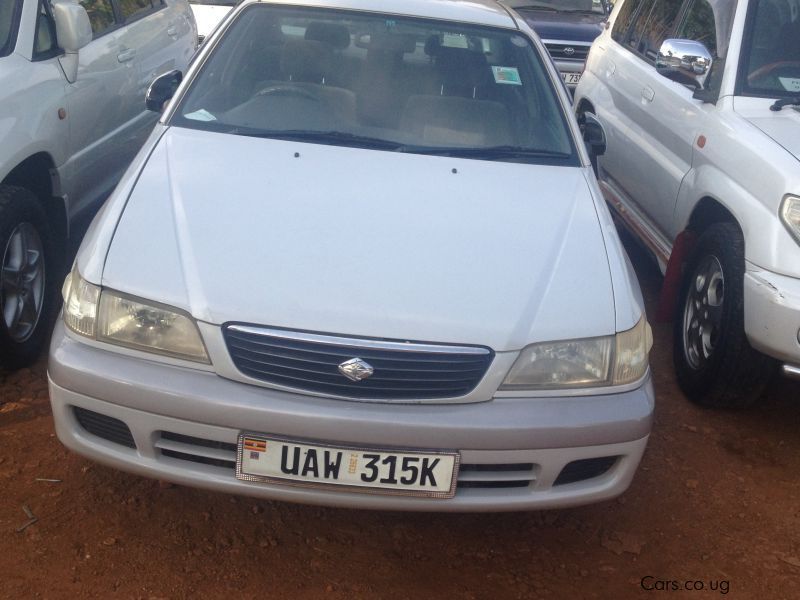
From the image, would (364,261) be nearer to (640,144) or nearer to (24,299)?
(24,299)

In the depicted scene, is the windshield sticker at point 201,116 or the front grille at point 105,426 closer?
the front grille at point 105,426

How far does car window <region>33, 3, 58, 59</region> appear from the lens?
13.6 feet

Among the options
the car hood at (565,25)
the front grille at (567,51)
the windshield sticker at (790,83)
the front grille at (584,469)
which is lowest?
the front grille at (567,51)

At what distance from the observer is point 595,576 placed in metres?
3.04

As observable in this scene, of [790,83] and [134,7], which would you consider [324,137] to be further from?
[134,7]

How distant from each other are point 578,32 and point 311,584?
810 cm

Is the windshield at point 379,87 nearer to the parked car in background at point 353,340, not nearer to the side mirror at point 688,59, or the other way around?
the parked car in background at point 353,340

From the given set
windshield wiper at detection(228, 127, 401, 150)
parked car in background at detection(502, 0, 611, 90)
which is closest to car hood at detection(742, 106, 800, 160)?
windshield wiper at detection(228, 127, 401, 150)

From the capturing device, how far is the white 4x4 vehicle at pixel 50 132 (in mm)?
3787

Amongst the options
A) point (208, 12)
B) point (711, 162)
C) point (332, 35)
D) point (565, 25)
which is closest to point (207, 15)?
point (208, 12)

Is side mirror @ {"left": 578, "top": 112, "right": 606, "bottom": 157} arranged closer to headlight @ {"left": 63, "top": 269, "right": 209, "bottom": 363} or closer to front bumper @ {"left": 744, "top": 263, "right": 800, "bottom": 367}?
front bumper @ {"left": 744, "top": 263, "right": 800, "bottom": 367}

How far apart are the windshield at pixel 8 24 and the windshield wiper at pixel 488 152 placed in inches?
66.9

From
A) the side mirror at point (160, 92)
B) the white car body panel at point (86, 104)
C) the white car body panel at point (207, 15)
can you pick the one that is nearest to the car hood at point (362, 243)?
the side mirror at point (160, 92)

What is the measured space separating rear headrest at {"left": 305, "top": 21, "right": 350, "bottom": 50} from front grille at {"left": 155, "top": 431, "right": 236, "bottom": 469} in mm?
1960
